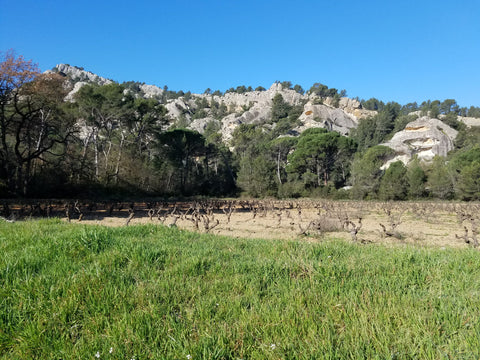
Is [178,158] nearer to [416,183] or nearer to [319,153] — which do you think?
[319,153]

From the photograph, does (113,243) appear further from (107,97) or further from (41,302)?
(107,97)

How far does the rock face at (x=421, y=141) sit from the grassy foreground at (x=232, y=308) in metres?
58.0

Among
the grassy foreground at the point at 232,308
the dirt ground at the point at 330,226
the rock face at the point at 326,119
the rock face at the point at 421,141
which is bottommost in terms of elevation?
the dirt ground at the point at 330,226

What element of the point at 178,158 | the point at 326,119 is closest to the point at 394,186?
the point at 178,158

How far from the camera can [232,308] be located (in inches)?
71.9

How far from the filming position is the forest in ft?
66.9

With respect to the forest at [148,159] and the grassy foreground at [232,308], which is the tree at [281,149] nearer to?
the forest at [148,159]

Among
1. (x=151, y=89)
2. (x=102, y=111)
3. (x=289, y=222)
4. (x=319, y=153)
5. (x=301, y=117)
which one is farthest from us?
(x=151, y=89)

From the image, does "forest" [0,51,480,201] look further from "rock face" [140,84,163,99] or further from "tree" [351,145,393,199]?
"rock face" [140,84,163,99]

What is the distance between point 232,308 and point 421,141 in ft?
218

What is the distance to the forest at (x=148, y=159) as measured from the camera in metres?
20.4

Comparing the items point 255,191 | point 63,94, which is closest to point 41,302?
point 63,94

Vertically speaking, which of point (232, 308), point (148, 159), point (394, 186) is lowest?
point (232, 308)

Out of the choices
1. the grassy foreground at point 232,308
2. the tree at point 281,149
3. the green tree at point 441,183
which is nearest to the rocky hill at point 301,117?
the green tree at point 441,183
